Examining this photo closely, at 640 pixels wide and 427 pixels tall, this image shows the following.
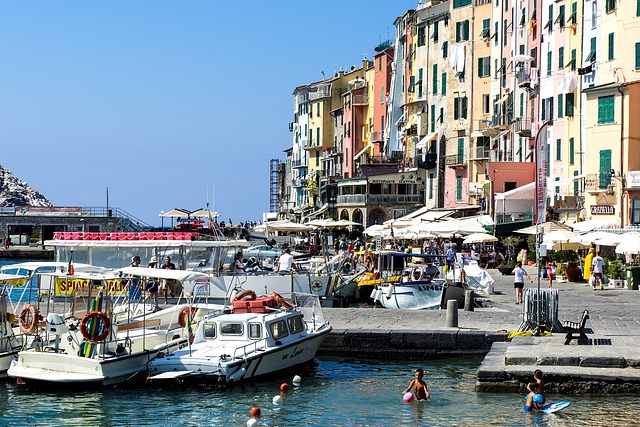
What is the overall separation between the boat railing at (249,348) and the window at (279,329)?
0.42 meters

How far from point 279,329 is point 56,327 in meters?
4.98

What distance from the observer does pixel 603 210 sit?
44906mm

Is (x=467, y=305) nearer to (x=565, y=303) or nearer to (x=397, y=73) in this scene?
(x=565, y=303)

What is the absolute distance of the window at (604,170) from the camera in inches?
1768

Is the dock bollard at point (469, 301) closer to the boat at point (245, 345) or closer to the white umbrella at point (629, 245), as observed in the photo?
the boat at point (245, 345)

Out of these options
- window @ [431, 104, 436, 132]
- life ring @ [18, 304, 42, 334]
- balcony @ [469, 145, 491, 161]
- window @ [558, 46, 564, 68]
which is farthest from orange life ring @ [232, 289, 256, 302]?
window @ [431, 104, 436, 132]

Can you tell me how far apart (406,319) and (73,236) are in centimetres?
1334

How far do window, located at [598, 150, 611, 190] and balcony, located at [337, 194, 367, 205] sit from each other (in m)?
40.3

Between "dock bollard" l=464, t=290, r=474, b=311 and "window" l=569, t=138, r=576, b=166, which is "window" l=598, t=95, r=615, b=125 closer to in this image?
"window" l=569, t=138, r=576, b=166

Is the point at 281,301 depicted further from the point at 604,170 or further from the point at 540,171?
the point at 604,170

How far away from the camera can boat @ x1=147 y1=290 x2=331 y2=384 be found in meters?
20.5

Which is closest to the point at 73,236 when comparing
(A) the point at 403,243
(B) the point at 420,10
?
(A) the point at 403,243

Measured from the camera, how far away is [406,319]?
27375 mm

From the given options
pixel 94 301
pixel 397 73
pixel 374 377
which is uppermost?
pixel 397 73
